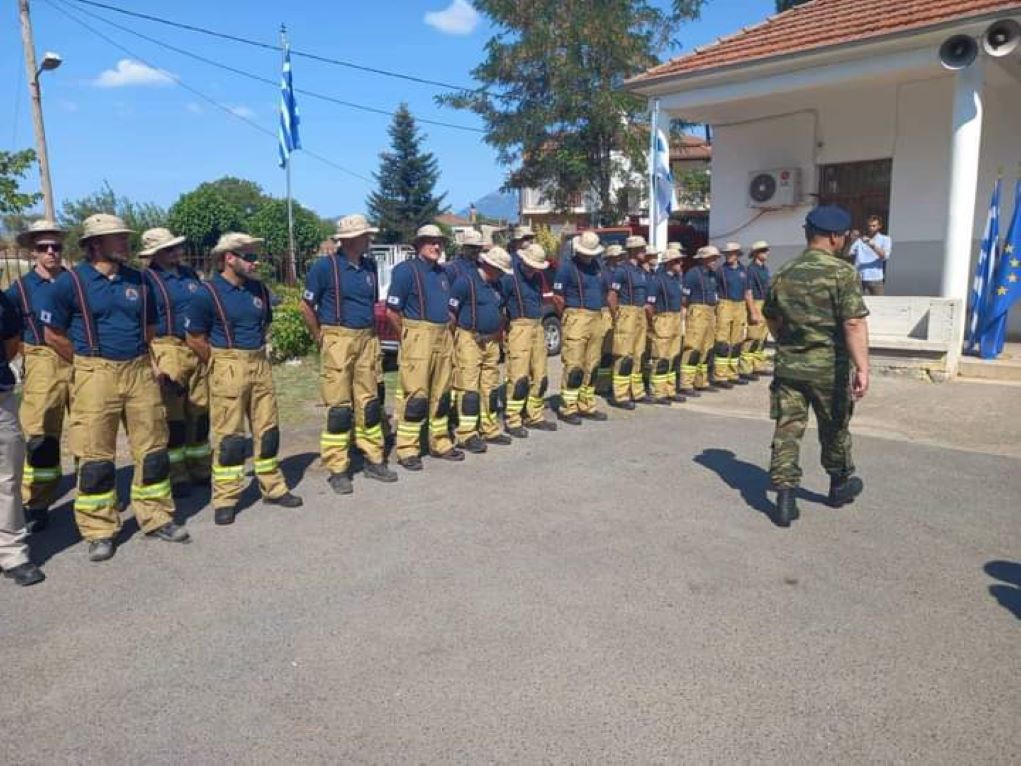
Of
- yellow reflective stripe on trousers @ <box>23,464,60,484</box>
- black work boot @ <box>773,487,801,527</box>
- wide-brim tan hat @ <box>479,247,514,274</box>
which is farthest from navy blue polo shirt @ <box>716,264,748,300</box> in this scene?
yellow reflective stripe on trousers @ <box>23,464,60,484</box>

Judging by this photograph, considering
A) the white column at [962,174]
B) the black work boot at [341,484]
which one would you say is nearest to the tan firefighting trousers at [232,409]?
the black work boot at [341,484]

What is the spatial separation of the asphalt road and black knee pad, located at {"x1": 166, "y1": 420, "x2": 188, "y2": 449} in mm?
675

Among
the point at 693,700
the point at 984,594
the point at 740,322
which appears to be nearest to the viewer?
the point at 693,700

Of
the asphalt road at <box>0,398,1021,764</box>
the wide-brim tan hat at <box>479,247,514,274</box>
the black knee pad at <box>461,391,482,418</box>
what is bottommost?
the asphalt road at <box>0,398,1021,764</box>

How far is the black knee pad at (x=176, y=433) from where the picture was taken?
5.53m

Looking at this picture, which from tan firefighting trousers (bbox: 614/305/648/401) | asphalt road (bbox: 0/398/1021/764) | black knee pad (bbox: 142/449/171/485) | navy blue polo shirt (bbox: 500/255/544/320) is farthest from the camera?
tan firefighting trousers (bbox: 614/305/648/401)

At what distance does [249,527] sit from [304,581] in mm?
1031

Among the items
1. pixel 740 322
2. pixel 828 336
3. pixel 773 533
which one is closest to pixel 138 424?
pixel 773 533

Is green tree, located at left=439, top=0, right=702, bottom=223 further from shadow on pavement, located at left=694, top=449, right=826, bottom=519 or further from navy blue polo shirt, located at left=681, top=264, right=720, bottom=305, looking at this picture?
shadow on pavement, located at left=694, top=449, right=826, bottom=519

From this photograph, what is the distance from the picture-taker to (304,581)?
4.07m

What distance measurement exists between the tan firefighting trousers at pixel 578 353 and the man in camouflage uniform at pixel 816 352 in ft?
9.48

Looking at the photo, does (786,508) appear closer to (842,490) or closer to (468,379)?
(842,490)

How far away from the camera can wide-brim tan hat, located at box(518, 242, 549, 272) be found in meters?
7.26

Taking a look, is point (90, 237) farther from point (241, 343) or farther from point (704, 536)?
point (704, 536)
